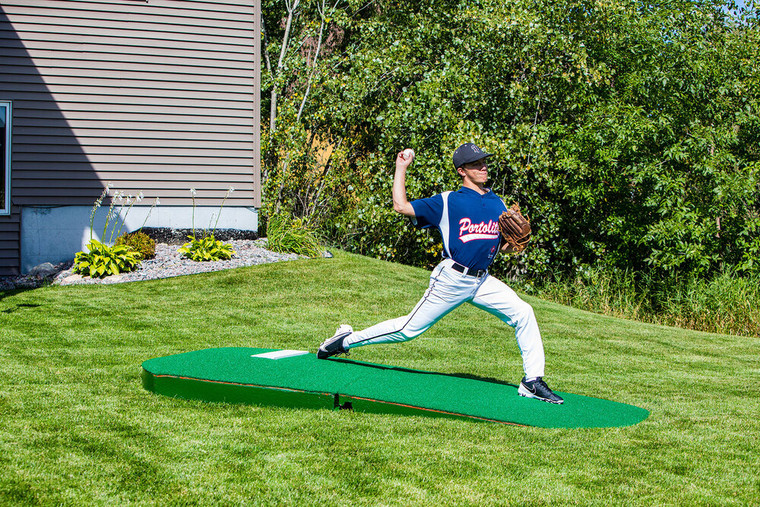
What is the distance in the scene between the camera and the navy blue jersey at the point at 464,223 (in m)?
5.04

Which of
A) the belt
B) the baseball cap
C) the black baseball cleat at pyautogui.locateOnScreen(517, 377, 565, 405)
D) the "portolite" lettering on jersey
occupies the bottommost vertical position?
the black baseball cleat at pyautogui.locateOnScreen(517, 377, 565, 405)

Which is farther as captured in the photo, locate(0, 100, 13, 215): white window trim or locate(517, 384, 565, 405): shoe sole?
locate(0, 100, 13, 215): white window trim

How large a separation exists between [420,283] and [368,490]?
8903 millimetres

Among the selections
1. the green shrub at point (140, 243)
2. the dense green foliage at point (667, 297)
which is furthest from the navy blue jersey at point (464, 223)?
the dense green foliage at point (667, 297)

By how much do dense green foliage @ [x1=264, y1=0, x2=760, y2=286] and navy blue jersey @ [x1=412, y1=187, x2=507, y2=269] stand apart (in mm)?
9507

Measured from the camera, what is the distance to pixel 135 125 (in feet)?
43.5

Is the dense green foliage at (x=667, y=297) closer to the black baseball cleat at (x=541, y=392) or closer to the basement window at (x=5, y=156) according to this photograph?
the black baseball cleat at (x=541, y=392)

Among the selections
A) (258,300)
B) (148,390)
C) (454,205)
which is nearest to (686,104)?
(258,300)

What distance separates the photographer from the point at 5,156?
12.7 m

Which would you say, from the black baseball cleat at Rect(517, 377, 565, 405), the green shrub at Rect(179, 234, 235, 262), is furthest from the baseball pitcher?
the green shrub at Rect(179, 234, 235, 262)

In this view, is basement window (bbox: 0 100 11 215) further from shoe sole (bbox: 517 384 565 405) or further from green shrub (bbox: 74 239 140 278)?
shoe sole (bbox: 517 384 565 405)

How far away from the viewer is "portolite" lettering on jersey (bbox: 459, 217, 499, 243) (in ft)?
16.5

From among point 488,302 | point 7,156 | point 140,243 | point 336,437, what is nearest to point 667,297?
point 140,243

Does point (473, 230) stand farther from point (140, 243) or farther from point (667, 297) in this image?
point (667, 297)
